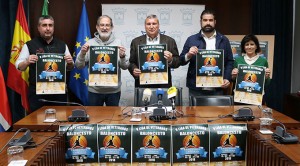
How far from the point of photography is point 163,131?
234cm

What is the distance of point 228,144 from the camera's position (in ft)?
7.78

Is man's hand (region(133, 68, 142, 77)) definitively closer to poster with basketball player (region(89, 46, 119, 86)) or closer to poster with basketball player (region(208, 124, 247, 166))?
poster with basketball player (region(89, 46, 119, 86))

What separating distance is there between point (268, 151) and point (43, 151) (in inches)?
53.9

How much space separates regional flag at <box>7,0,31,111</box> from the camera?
4.41m

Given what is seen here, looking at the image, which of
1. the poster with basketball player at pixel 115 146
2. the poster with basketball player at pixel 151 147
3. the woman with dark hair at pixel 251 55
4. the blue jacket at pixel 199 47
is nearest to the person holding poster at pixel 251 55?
the woman with dark hair at pixel 251 55

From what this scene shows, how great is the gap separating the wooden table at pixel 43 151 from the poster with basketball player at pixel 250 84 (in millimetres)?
1822

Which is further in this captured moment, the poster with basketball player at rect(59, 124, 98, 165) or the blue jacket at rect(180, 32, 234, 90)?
the blue jacket at rect(180, 32, 234, 90)

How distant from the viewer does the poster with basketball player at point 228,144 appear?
235 centimetres

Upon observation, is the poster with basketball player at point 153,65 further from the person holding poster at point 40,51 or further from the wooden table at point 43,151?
the wooden table at point 43,151

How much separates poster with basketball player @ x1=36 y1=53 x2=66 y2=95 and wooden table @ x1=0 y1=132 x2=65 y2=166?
110 centimetres

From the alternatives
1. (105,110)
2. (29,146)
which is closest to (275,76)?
(105,110)

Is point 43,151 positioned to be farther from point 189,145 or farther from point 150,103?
point 150,103

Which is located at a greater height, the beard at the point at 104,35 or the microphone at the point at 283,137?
the beard at the point at 104,35

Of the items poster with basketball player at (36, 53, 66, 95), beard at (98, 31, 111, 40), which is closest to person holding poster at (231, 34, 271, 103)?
beard at (98, 31, 111, 40)
